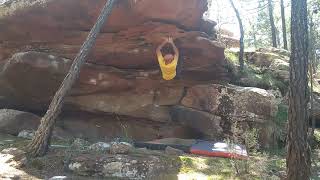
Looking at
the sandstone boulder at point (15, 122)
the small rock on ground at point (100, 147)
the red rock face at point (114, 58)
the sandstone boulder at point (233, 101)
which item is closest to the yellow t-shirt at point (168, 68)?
the red rock face at point (114, 58)

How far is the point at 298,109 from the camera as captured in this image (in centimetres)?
620

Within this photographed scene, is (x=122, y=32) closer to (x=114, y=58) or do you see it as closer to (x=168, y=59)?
(x=114, y=58)

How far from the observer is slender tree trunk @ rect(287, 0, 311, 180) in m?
Result: 6.14

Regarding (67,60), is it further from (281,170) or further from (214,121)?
(281,170)

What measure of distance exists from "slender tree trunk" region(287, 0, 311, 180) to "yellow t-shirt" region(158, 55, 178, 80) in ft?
19.2

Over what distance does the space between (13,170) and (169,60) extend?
20.0 feet

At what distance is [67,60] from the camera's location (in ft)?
40.2

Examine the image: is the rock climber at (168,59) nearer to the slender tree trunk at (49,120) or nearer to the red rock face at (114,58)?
the red rock face at (114,58)

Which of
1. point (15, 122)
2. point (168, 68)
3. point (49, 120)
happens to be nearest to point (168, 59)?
point (168, 68)

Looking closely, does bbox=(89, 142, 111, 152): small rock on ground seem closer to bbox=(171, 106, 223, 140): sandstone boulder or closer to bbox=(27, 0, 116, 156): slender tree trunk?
bbox=(27, 0, 116, 156): slender tree trunk

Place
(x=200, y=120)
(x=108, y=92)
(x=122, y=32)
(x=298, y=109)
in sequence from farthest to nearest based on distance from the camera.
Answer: (x=108, y=92) < (x=200, y=120) < (x=122, y=32) < (x=298, y=109)

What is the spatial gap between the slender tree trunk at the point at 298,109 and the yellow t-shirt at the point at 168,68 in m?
5.86

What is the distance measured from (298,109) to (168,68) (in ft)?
20.9

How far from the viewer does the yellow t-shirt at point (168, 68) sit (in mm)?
12041
